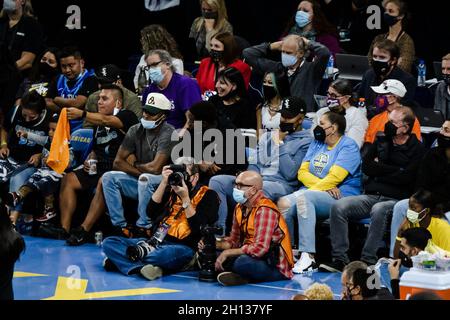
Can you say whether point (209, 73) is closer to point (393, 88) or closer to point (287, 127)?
point (287, 127)

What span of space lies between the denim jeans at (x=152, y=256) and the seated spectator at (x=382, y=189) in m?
1.28

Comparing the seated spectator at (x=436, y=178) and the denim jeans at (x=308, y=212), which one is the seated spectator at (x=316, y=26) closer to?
the denim jeans at (x=308, y=212)

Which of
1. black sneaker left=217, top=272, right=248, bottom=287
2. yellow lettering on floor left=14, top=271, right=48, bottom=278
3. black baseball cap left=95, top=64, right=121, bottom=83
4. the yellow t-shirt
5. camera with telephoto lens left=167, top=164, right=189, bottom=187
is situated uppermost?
black baseball cap left=95, top=64, right=121, bottom=83

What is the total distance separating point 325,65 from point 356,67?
36 cm

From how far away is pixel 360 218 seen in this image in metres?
10.9

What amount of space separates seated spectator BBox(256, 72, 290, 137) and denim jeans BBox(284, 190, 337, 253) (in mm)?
1288

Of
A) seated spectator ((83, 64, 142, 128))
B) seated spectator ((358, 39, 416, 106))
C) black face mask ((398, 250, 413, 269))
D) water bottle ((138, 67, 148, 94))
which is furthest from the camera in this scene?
water bottle ((138, 67, 148, 94))

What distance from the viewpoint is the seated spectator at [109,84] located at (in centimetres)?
1274

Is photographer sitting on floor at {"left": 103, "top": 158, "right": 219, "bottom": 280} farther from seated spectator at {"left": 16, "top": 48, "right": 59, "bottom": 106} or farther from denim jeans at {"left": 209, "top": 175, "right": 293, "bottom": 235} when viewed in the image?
seated spectator at {"left": 16, "top": 48, "right": 59, "bottom": 106}

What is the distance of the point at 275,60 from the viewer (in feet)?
43.4

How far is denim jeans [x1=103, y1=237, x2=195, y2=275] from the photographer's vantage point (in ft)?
34.7

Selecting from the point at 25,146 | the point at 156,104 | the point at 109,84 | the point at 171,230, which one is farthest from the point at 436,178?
the point at 25,146

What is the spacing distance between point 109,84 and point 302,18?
7.32ft

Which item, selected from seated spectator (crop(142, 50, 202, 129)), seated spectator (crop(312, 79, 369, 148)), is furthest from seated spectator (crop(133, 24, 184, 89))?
seated spectator (crop(312, 79, 369, 148))
